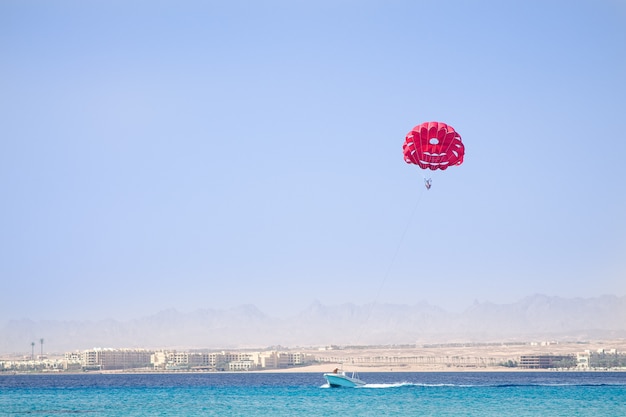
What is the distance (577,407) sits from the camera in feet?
225

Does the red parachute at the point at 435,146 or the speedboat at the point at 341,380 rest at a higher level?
the red parachute at the point at 435,146

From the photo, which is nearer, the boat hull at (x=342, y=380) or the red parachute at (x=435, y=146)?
the red parachute at (x=435, y=146)

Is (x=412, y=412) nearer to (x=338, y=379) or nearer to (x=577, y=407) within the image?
(x=577, y=407)

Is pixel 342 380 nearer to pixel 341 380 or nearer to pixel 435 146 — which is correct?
pixel 341 380

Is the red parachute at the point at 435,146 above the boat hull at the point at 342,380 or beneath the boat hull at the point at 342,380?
above

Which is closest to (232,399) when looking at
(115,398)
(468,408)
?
(115,398)

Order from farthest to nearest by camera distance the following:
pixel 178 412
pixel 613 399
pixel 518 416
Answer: pixel 613 399
pixel 178 412
pixel 518 416

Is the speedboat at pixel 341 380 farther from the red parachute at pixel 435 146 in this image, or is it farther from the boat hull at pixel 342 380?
the red parachute at pixel 435 146

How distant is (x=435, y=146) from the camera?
178ft

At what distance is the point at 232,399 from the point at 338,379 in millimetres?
18578

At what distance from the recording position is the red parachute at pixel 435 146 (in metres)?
54.0

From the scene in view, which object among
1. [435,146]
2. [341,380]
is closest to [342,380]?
[341,380]

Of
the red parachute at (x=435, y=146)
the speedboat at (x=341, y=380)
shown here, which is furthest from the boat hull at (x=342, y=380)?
the red parachute at (x=435, y=146)

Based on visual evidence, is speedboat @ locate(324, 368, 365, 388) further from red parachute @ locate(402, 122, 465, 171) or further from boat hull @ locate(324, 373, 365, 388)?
red parachute @ locate(402, 122, 465, 171)
